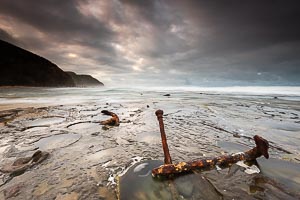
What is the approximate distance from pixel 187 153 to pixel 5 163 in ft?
14.4

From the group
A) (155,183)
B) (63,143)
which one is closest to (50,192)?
(155,183)

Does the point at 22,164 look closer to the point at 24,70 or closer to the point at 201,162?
the point at 201,162

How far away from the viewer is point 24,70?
10431 cm

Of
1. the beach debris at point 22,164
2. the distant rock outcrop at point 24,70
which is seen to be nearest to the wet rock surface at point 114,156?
the beach debris at point 22,164

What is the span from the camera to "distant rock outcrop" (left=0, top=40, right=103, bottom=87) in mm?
92312

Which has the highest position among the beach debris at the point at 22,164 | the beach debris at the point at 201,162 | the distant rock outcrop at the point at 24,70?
the distant rock outcrop at the point at 24,70

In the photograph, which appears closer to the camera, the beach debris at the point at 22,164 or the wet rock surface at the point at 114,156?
the wet rock surface at the point at 114,156

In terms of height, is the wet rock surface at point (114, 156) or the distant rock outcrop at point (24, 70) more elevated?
the distant rock outcrop at point (24, 70)

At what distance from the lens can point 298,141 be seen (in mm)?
5453

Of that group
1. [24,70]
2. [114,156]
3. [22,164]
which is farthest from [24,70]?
[114,156]

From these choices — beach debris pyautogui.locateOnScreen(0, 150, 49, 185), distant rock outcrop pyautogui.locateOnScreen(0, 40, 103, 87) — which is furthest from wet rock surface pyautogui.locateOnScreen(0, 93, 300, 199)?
distant rock outcrop pyautogui.locateOnScreen(0, 40, 103, 87)

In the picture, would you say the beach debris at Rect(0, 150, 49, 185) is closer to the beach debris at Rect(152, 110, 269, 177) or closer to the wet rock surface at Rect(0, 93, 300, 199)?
the wet rock surface at Rect(0, 93, 300, 199)

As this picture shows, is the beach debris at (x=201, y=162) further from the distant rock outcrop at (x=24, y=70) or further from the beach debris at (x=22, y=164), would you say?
the distant rock outcrop at (x=24, y=70)

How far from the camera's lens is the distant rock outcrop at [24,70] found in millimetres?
92312
